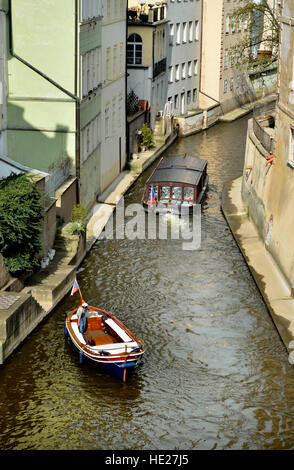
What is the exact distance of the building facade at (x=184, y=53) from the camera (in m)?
72.1

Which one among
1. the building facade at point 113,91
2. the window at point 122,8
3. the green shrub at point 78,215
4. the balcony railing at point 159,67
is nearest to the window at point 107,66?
the building facade at point 113,91

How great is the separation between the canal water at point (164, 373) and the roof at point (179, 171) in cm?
880

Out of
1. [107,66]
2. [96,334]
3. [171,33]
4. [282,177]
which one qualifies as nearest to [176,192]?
[107,66]

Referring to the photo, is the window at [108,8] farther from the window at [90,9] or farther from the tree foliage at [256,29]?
the tree foliage at [256,29]

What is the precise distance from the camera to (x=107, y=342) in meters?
28.3

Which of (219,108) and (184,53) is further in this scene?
(219,108)

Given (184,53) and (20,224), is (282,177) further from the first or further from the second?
(184,53)

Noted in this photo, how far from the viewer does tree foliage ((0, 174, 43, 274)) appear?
29.4 m

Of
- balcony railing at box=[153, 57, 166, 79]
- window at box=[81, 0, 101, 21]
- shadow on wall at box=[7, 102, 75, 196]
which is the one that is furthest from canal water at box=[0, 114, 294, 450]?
balcony railing at box=[153, 57, 166, 79]

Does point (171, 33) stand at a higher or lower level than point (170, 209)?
higher

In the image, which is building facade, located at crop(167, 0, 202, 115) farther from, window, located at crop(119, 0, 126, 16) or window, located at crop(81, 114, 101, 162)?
window, located at crop(81, 114, 101, 162)

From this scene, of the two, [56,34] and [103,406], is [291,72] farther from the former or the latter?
[103,406]

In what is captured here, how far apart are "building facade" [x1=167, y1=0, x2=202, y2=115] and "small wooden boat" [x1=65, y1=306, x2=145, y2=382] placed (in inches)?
1796

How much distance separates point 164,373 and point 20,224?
7138 millimetres
